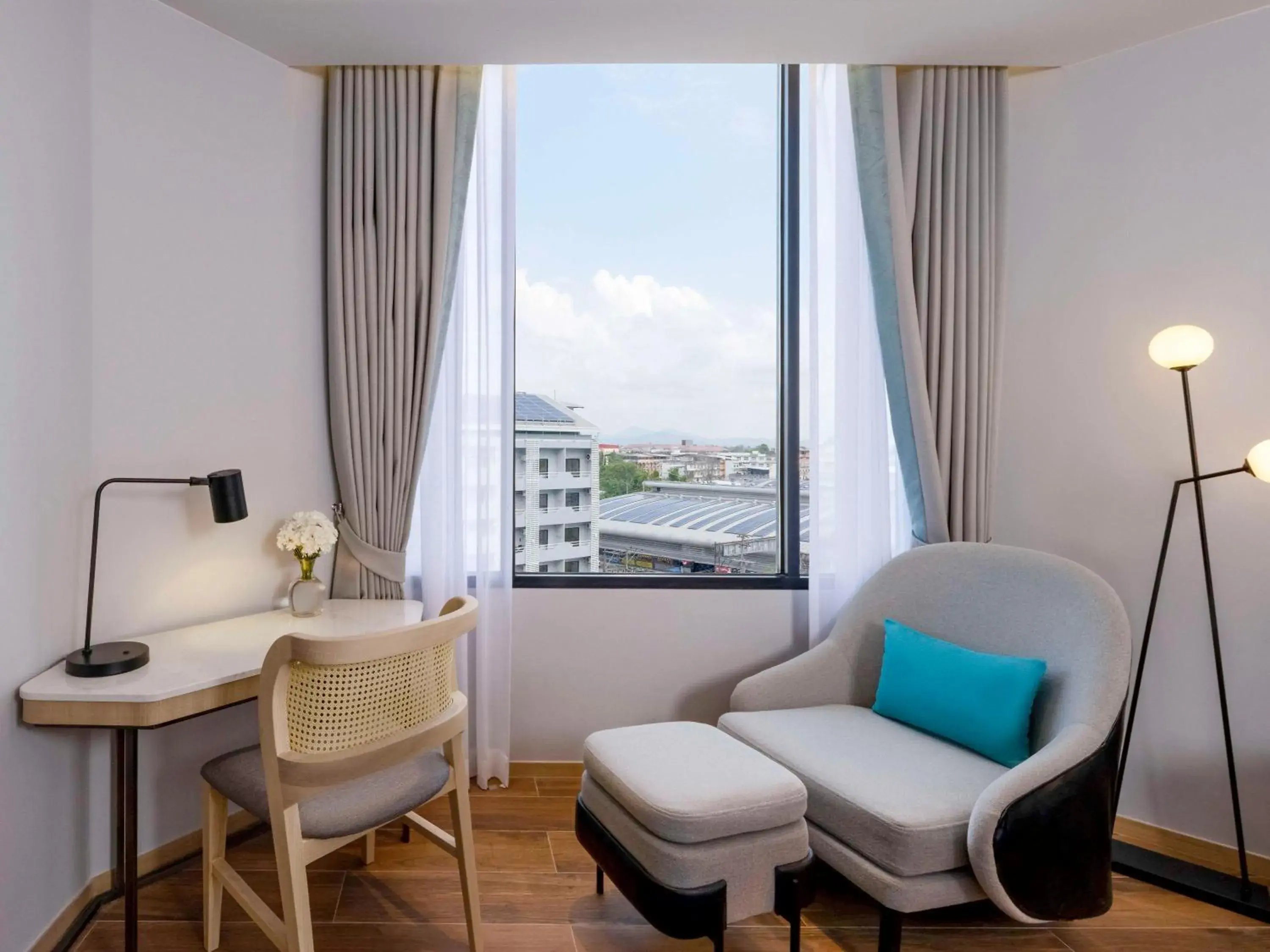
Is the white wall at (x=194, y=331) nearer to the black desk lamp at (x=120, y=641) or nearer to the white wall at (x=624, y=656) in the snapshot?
the black desk lamp at (x=120, y=641)

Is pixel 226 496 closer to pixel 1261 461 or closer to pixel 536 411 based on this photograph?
pixel 536 411

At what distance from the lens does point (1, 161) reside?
169 centimetres

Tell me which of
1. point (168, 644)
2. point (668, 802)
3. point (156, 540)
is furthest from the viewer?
point (156, 540)

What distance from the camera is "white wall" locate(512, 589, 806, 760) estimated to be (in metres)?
2.85

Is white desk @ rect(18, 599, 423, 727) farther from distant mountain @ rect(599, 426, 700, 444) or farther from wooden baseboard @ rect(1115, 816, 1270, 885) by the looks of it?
wooden baseboard @ rect(1115, 816, 1270, 885)

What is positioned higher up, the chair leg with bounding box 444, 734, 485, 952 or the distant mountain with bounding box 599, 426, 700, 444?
the distant mountain with bounding box 599, 426, 700, 444

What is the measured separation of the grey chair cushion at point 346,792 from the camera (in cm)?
161

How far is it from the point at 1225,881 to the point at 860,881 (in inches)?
48.2

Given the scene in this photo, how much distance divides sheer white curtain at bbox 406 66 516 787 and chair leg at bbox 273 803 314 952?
3.85ft

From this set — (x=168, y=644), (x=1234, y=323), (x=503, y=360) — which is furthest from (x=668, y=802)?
(x=1234, y=323)

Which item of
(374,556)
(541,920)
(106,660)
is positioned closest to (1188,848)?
(541,920)

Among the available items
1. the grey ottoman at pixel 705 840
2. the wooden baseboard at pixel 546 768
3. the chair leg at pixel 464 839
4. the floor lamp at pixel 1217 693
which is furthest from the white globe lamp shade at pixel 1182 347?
the wooden baseboard at pixel 546 768

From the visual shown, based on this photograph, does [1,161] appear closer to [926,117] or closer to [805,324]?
[805,324]

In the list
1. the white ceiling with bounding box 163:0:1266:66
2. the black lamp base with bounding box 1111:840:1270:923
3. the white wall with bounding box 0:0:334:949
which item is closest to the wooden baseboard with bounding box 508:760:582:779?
the white wall with bounding box 0:0:334:949
